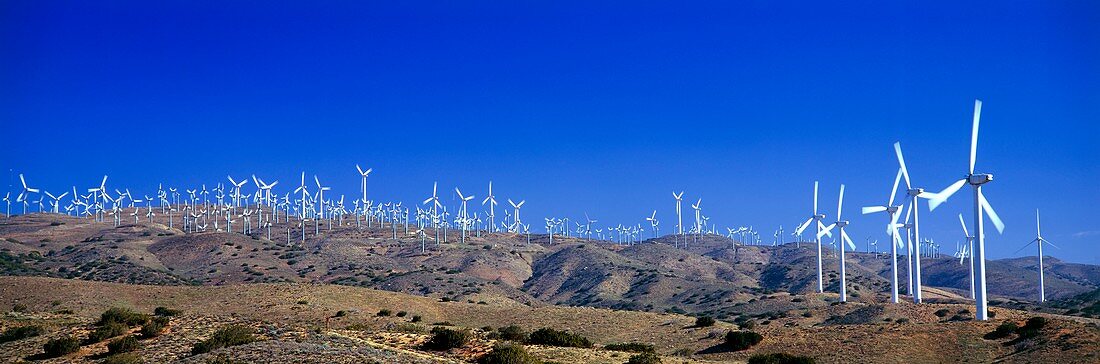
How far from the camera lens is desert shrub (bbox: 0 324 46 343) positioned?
36.0 meters

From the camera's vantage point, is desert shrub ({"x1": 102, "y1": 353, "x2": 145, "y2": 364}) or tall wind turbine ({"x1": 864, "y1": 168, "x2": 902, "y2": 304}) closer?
desert shrub ({"x1": 102, "y1": 353, "x2": 145, "y2": 364})

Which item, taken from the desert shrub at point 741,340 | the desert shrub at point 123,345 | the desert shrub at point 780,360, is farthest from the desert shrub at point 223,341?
the desert shrub at point 741,340

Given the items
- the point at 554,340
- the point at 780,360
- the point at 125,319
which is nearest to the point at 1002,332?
the point at 780,360

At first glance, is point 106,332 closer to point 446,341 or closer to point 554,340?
point 446,341

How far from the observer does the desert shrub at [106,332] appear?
1356 inches

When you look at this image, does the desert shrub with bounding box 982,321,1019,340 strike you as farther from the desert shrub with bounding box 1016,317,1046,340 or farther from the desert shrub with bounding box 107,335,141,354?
the desert shrub with bounding box 107,335,141,354

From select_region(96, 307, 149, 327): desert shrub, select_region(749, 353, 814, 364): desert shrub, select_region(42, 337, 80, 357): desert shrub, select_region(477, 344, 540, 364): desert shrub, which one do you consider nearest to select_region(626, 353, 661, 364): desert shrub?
select_region(477, 344, 540, 364): desert shrub

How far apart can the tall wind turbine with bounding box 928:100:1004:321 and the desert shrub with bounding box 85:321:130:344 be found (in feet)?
157

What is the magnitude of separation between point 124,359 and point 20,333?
9.91 metres

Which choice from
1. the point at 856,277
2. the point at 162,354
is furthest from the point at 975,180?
the point at 856,277

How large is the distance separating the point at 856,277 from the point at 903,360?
12206cm

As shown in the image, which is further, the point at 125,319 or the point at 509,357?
the point at 125,319

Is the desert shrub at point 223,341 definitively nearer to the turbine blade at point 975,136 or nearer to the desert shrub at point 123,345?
the desert shrub at point 123,345

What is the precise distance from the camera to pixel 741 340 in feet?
150
